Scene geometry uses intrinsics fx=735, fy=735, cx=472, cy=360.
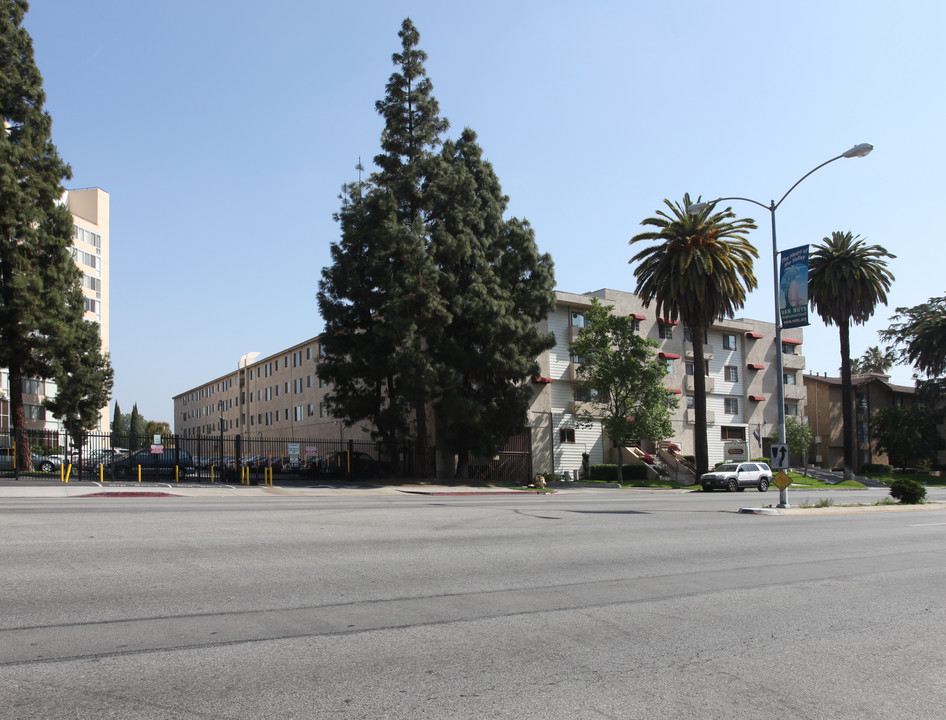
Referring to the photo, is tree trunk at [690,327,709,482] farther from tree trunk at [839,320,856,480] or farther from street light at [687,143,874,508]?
street light at [687,143,874,508]

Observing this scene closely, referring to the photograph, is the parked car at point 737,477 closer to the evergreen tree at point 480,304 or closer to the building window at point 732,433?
the evergreen tree at point 480,304

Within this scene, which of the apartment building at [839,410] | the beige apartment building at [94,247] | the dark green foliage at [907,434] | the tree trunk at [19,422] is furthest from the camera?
the beige apartment building at [94,247]

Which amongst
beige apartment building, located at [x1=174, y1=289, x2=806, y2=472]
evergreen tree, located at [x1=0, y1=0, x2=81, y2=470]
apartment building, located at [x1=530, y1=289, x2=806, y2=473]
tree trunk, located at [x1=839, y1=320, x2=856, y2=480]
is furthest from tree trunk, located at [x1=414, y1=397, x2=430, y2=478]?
tree trunk, located at [x1=839, y1=320, x2=856, y2=480]

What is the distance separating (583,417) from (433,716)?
134 ft

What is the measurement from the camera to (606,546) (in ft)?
40.5

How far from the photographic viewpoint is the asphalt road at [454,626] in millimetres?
4875

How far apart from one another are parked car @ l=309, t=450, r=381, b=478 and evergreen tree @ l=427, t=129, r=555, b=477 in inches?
162

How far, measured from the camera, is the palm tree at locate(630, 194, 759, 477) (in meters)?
44.3

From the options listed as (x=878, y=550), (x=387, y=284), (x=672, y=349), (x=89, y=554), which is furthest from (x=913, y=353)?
(x=89, y=554)

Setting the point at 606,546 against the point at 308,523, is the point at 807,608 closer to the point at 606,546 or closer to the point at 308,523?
the point at 606,546

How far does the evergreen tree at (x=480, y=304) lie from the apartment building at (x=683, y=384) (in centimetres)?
646

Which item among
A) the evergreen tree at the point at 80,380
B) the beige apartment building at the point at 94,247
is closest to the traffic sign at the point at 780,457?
the evergreen tree at the point at 80,380

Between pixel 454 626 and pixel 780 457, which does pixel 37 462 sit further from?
pixel 454 626

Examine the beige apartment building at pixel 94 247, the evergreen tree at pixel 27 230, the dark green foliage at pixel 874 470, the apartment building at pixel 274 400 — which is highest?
the beige apartment building at pixel 94 247
